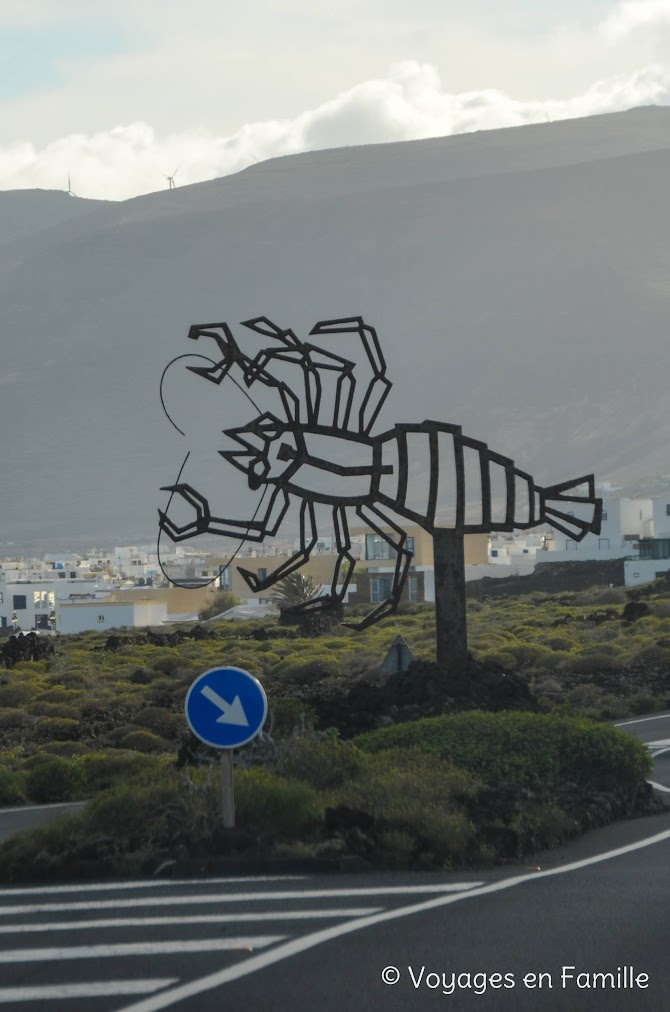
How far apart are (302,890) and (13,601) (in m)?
130

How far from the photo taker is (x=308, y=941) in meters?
9.26

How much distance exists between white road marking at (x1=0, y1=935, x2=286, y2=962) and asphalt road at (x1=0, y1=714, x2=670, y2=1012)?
0.01 metres

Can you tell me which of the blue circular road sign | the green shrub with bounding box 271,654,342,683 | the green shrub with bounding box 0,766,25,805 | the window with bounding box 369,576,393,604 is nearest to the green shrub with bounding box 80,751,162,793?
the green shrub with bounding box 0,766,25,805

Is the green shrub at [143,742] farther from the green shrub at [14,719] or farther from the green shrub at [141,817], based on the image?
the green shrub at [141,817]

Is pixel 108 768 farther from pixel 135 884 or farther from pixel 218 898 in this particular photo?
pixel 218 898

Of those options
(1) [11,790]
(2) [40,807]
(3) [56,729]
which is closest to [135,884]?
(2) [40,807]

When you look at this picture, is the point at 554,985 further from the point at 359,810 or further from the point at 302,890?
the point at 359,810

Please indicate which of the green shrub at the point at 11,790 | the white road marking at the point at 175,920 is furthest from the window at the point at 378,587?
the white road marking at the point at 175,920

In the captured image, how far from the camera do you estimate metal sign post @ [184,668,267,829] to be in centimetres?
1163

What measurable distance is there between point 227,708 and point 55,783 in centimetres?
944

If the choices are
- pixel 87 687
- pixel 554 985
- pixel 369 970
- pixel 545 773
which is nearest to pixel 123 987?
pixel 369 970

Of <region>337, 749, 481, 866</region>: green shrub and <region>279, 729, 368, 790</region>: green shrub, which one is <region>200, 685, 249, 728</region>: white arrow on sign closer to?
<region>337, 749, 481, 866</region>: green shrub

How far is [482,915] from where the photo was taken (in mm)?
10094

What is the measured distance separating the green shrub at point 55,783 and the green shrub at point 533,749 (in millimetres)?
4790
